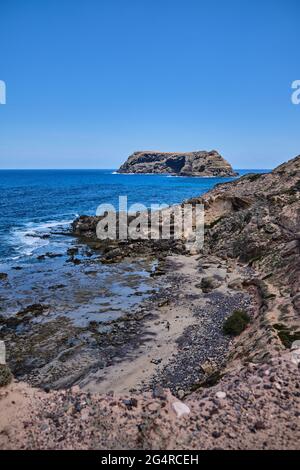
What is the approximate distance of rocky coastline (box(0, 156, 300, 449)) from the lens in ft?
29.7

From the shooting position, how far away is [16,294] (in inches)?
1031

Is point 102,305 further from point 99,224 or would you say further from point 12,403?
point 99,224

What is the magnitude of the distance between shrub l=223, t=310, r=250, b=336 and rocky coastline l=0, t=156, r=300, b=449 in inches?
2.1

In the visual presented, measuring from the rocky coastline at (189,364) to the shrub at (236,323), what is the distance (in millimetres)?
55

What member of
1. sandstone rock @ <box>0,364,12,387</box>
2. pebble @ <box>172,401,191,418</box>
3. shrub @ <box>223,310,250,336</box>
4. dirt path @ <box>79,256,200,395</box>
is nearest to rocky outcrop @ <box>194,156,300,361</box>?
shrub @ <box>223,310,250,336</box>

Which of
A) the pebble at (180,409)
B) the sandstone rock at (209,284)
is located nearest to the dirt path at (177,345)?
the sandstone rock at (209,284)

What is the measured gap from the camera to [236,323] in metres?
18.1

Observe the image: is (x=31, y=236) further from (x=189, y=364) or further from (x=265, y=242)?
(x=189, y=364)

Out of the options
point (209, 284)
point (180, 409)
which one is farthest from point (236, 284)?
point (180, 409)

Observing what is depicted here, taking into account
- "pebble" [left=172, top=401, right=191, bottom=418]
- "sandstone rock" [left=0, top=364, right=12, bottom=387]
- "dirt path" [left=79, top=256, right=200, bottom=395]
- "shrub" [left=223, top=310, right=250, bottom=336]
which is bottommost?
"dirt path" [left=79, top=256, right=200, bottom=395]

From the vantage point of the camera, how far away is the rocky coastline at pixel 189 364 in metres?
9.04

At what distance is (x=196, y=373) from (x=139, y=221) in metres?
37.7

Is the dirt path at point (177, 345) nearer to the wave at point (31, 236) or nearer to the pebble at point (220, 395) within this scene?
the pebble at point (220, 395)

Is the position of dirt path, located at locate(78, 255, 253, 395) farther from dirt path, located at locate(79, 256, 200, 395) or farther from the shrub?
the shrub
